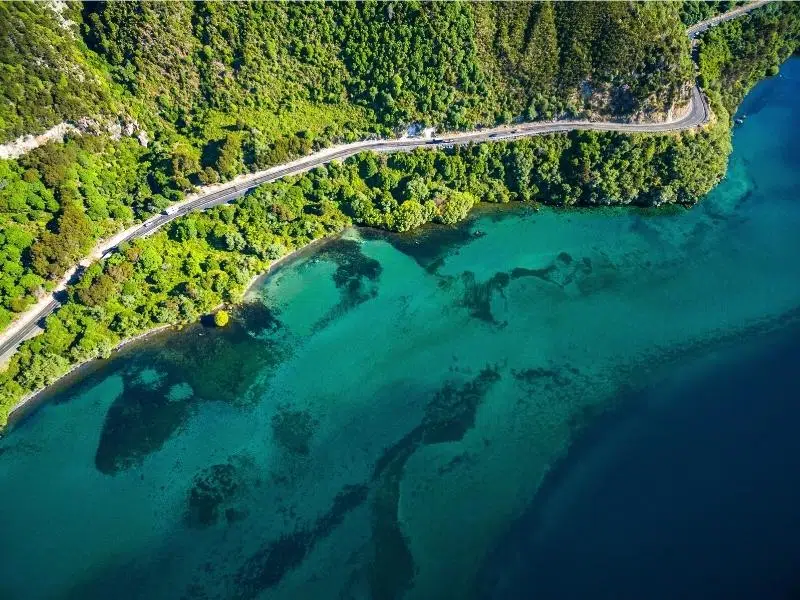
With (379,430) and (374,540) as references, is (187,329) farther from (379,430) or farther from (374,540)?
(374,540)

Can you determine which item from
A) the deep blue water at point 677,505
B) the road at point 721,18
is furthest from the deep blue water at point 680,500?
the road at point 721,18

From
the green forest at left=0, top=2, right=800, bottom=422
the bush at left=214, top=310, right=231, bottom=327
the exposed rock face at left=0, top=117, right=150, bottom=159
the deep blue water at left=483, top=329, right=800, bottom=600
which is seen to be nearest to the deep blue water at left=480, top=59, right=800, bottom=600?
the deep blue water at left=483, top=329, right=800, bottom=600

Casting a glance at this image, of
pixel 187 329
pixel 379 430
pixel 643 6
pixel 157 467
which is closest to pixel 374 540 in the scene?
pixel 379 430

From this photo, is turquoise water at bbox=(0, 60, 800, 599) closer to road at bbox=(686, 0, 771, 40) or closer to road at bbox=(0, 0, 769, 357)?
road at bbox=(0, 0, 769, 357)

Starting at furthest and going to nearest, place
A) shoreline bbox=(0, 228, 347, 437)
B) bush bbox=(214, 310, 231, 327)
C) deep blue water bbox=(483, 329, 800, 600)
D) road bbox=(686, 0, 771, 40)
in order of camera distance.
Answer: road bbox=(686, 0, 771, 40) < bush bbox=(214, 310, 231, 327) < shoreline bbox=(0, 228, 347, 437) < deep blue water bbox=(483, 329, 800, 600)

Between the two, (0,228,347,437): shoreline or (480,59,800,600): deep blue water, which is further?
(0,228,347,437): shoreline

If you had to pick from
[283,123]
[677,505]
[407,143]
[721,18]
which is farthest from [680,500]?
[721,18]
